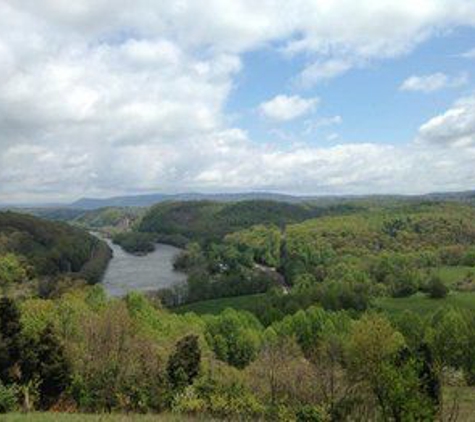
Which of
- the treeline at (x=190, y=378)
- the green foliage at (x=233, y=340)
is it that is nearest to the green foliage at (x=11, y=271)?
the green foliage at (x=233, y=340)

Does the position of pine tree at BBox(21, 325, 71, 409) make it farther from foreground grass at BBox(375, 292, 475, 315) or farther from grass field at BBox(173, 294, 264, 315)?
foreground grass at BBox(375, 292, 475, 315)

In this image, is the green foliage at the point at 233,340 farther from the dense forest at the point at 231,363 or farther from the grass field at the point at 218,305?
the grass field at the point at 218,305

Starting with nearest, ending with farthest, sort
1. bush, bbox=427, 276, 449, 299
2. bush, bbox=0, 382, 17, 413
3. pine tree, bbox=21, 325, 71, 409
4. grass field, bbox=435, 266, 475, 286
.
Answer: bush, bbox=0, 382, 17, 413, pine tree, bbox=21, 325, 71, 409, bush, bbox=427, 276, 449, 299, grass field, bbox=435, 266, 475, 286

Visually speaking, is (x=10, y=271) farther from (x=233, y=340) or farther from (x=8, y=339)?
(x=8, y=339)

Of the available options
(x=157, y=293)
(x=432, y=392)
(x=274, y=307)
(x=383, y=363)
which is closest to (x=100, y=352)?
(x=383, y=363)

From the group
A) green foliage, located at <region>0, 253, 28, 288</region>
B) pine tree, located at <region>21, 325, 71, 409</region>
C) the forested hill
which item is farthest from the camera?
the forested hill

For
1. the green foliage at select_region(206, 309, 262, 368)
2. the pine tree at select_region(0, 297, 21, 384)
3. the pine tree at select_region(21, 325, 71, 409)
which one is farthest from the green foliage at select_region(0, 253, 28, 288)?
the pine tree at select_region(21, 325, 71, 409)
